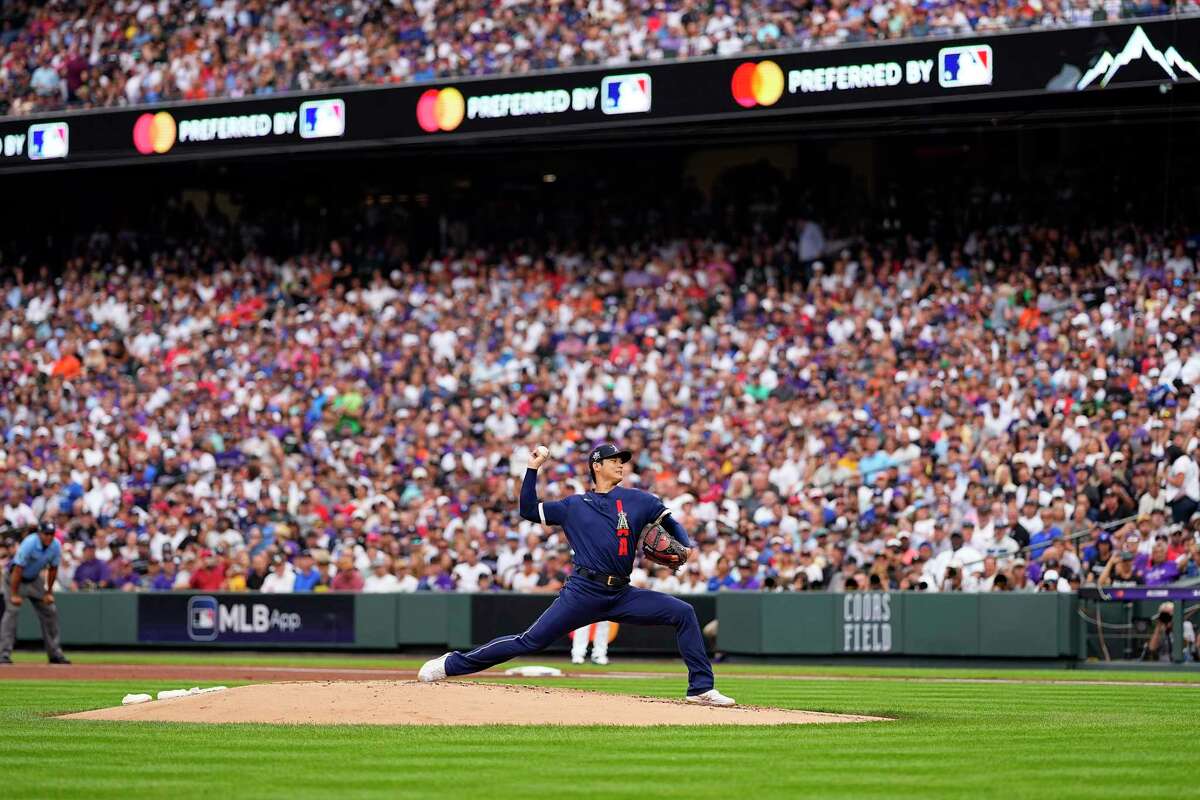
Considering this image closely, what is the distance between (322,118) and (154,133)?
138 inches

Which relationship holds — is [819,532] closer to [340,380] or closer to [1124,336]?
[1124,336]

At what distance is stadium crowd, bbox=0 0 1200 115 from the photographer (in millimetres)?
25594

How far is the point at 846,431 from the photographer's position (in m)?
24.3

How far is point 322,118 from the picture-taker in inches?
1155

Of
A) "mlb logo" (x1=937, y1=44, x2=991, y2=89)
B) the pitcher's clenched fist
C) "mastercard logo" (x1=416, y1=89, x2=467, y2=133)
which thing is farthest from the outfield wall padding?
the pitcher's clenched fist

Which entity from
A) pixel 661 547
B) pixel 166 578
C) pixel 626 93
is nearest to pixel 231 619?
pixel 166 578

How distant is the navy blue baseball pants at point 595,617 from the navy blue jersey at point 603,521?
6.7 inches

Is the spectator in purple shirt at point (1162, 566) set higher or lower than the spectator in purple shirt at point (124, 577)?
higher

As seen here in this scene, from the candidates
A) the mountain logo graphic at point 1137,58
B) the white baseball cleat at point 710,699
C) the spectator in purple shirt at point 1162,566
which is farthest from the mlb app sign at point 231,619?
the white baseball cleat at point 710,699

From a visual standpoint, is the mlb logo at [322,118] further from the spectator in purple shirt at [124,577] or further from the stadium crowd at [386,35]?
the spectator in purple shirt at [124,577]

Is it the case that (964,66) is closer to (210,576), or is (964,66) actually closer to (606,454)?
(210,576)

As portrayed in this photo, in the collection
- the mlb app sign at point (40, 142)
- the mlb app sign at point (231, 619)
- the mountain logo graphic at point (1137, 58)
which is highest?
the mlb app sign at point (40, 142)

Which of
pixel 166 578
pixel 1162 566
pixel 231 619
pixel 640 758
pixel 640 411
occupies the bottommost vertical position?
pixel 231 619

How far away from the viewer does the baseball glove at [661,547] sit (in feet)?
37.9
